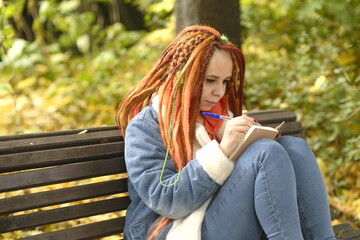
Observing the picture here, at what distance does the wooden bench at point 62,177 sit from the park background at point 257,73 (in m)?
0.66

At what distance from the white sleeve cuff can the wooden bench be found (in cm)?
51

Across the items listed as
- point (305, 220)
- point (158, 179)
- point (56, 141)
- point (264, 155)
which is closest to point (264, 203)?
point (264, 155)

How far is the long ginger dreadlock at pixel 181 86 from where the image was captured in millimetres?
1997

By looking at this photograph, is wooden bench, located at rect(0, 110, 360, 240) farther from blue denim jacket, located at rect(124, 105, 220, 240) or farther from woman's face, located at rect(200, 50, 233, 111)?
woman's face, located at rect(200, 50, 233, 111)

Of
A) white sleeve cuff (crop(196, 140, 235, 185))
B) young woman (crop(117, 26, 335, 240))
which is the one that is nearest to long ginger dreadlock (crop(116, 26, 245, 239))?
young woman (crop(117, 26, 335, 240))

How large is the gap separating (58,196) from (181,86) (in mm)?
720

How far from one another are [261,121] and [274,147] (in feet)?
2.82

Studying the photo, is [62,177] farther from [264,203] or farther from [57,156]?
[264,203]

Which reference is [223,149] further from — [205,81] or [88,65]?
[88,65]

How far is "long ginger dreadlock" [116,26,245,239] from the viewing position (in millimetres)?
1997

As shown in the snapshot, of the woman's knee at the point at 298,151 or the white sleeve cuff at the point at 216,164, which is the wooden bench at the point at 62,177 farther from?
the woman's knee at the point at 298,151

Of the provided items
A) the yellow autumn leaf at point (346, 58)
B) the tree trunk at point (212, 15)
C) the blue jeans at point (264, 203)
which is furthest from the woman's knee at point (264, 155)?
the yellow autumn leaf at point (346, 58)

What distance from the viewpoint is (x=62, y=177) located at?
80.6 inches

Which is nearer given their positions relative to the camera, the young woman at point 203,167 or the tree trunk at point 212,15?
the young woman at point 203,167
